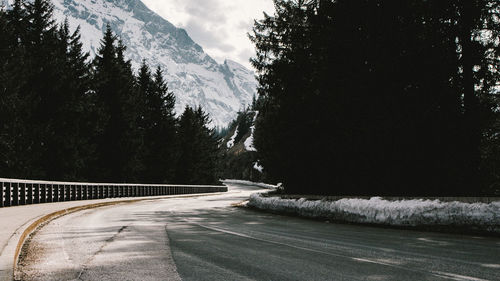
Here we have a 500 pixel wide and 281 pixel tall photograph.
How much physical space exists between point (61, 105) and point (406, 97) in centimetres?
2771

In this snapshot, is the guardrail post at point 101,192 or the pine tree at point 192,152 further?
the pine tree at point 192,152

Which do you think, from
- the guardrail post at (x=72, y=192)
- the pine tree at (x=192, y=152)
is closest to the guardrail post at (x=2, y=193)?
the guardrail post at (x=72, y=192)

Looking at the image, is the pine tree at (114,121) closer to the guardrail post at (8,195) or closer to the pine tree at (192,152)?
the pine tree at (192,152)

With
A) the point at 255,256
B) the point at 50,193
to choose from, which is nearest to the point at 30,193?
the point at 50,193

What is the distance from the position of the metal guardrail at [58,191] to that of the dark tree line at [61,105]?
15.6ft

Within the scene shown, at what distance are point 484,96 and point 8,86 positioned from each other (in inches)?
1045

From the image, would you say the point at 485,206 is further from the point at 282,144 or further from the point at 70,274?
the point at 282,144

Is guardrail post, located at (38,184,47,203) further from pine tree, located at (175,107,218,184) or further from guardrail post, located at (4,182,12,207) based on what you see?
pine tree, located at (175,107,218,184)

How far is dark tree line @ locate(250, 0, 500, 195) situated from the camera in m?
13.0

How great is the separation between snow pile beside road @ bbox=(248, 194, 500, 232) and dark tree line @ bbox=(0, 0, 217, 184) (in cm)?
2147

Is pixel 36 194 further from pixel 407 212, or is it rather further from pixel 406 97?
pixel 406 97

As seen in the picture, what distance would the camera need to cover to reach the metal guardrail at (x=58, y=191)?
1557 centimetres

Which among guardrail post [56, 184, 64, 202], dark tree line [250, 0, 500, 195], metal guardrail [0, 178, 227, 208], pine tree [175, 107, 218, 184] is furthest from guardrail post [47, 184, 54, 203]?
pine tree [175, 107, 218, 184]

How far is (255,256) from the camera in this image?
220 inches
